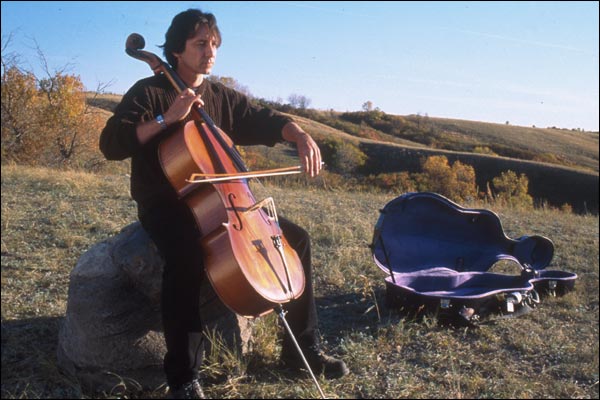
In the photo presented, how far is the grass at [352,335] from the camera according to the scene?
2811 millimetres

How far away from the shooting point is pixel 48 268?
13.6 feet

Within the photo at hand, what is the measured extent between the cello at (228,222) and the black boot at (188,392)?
1.36 ft

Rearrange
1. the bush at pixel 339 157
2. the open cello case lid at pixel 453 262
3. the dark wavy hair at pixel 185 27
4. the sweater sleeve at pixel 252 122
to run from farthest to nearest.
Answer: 1. the bush at pixel 339 157
2. the open cello case lid at pixel 453 262
3. the sweater sleeve at pixel 252 122
4. the dark wavy hair at pixel 185 27

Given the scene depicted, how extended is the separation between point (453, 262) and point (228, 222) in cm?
265

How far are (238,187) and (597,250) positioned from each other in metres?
4.70

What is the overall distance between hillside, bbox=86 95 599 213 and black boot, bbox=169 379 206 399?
26.8 m

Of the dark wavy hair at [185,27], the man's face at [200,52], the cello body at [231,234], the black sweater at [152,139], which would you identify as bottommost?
the cello body at [231,234]

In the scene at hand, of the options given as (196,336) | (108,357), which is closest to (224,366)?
(196,336)

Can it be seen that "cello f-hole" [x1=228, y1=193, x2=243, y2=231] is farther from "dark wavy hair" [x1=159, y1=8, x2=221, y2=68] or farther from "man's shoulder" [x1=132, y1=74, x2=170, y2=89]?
"dark wavy hair" [x1=159, y1=8, x2=221, y2=68]

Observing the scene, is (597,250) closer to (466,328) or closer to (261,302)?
(466,328)

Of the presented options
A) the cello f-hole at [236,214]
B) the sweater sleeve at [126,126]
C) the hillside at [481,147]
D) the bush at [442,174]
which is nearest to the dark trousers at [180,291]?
the cello f-hole at [236,214]

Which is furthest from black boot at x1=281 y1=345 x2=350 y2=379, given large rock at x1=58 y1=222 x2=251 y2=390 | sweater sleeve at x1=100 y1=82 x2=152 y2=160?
sweater sleeve at x1=100 y1=82 x2=152 y2=160

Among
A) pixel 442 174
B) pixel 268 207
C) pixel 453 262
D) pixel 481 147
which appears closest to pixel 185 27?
pixel 268 207

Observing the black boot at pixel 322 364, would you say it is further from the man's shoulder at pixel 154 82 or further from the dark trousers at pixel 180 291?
the man's shoulder at pixel 154 82
